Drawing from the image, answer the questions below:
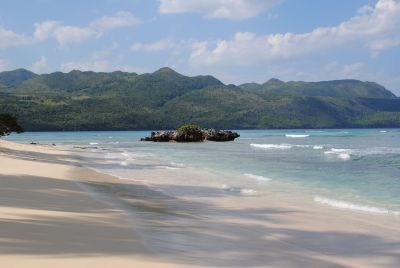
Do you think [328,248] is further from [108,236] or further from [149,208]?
[149,208]

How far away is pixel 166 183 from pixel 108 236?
13108 mm

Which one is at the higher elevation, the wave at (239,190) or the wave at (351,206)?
the wave at (239,190)

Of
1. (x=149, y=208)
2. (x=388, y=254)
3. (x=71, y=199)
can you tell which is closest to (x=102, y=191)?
(x=71, y=199)

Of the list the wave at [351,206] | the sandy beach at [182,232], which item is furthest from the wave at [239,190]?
the wave at [351,206]

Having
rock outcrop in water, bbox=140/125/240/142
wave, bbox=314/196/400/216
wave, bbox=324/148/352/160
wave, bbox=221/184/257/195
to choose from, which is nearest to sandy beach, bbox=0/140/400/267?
wave, bbox=314/196/400/216

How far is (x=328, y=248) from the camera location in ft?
30.6

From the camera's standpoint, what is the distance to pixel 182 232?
406 inches

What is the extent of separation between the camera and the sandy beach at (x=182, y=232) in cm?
774

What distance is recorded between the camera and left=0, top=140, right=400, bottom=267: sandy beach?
774 centimetres

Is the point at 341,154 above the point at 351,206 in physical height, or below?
above

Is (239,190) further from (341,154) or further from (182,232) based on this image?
(341,154)

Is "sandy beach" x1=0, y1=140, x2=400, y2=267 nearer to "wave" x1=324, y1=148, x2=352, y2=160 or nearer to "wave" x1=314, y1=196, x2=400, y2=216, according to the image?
"wave" x1=314, y1=196, x2=400, y2=216

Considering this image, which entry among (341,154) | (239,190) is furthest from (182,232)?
(341,154)

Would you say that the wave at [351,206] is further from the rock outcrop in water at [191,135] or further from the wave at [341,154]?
the rock outcrop in water at [191,135]
